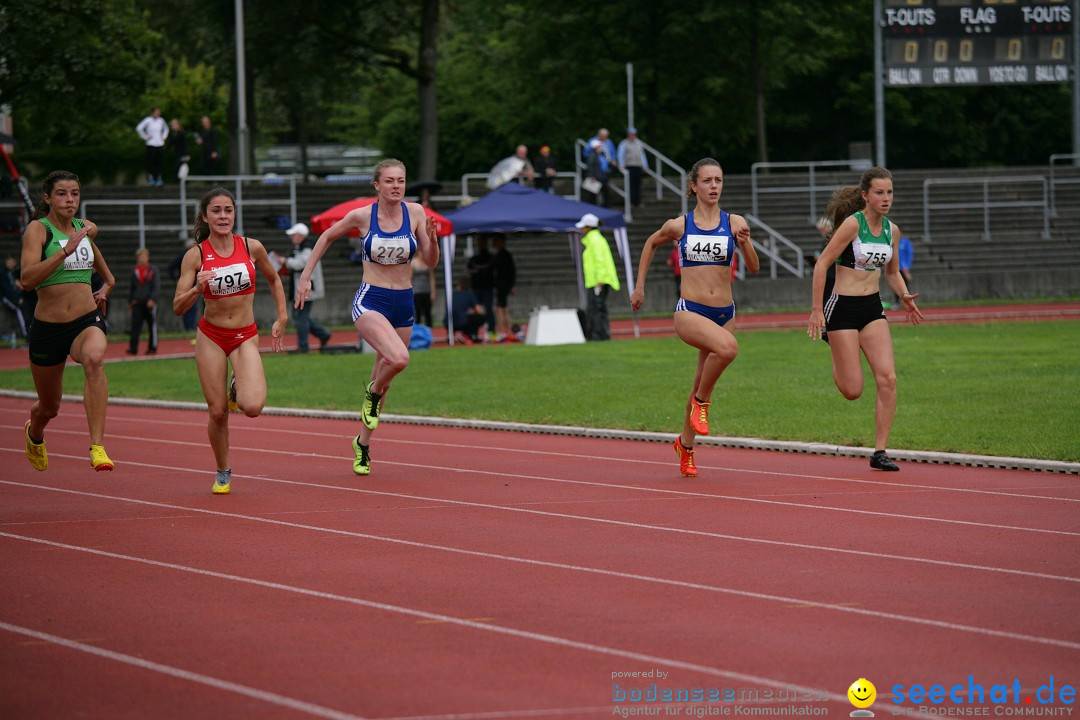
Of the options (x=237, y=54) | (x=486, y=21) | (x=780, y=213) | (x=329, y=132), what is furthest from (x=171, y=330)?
(x=329, y=132)

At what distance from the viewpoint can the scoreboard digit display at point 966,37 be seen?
36.8m

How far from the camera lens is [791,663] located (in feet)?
19.2

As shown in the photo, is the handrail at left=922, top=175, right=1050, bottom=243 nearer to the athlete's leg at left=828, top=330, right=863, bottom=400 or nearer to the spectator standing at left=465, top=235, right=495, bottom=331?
the spectator standing at left=465, top=235, right=495, bottom=331

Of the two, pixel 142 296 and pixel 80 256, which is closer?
pixel 80 256

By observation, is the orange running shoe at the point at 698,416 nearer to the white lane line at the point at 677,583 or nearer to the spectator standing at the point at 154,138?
the white lane line at the point at 677,583

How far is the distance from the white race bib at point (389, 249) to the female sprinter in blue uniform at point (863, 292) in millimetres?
3026

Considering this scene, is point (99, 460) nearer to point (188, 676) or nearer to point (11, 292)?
point (188, 676)

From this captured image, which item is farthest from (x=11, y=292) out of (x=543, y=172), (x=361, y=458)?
(x=361, y=458)

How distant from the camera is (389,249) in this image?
11.5m

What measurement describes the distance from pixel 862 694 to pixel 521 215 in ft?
75.0

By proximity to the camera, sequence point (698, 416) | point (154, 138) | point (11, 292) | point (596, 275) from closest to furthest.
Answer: point (698, 416) < point (596, 275) < point (11, 292) < point (154, 138)

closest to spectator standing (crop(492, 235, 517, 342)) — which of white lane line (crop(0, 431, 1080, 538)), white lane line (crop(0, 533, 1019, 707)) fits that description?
white lane line (crop(0, 431, 1080, 538))

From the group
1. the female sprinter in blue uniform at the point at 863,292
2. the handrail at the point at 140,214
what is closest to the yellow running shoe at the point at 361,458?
the female sprinter in blue uniform at the point at 863,292

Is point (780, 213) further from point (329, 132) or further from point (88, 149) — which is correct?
point (329, 132)
